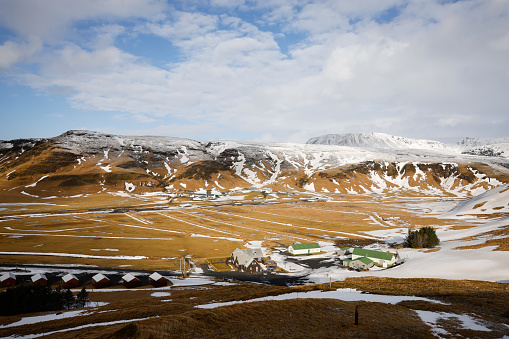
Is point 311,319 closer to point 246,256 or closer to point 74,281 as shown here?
point 246,256

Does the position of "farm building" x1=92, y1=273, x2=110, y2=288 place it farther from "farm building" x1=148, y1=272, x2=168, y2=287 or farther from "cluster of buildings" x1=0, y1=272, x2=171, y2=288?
"farm building" x1=148, y1=272, x2=168, y2=287

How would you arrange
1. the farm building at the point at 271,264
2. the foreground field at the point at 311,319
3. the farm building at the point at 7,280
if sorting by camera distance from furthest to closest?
the farm building at the point at 271,264
the farm building at the point at 7,280
the foreground field at the point at 311,319

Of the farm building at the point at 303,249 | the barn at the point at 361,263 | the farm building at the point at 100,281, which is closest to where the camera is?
the farm building at the point at 100,281

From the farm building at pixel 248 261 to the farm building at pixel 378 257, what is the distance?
2300 cm

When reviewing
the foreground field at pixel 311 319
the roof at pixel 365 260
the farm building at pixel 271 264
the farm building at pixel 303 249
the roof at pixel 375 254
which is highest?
the foreground field at pixel 311 319

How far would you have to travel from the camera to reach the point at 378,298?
30344 millimetres

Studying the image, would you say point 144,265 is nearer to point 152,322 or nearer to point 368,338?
point 152,322

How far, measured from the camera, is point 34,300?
3678 centimetres

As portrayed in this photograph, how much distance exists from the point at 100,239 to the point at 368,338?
298 feet

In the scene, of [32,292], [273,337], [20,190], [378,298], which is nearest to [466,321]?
[378,298]

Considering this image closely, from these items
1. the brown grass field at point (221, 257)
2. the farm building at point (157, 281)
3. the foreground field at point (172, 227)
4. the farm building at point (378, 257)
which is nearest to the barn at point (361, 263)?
the farm building at point (378, 257)

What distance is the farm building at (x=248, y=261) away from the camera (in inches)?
2478

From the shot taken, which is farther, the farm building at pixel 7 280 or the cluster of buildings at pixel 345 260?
the cluster of buildings at pixel 345 260

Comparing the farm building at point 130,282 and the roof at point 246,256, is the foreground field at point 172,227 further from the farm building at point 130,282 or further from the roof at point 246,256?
the farm building at point 130,282
